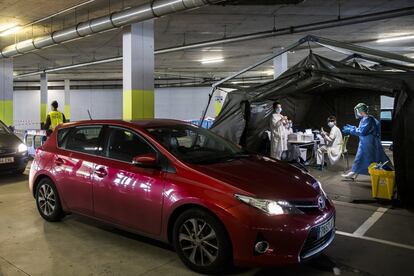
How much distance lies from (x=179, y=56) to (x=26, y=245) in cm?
1538

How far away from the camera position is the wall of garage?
30.8m

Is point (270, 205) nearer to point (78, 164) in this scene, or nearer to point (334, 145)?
point (78, 164)

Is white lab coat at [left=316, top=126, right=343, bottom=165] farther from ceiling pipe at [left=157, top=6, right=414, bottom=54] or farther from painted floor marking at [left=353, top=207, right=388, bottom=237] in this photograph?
painted floor marking at [left=353, top=207, right=388, bottom=237]

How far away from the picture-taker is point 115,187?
377 centimetres

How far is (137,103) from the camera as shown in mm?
10477

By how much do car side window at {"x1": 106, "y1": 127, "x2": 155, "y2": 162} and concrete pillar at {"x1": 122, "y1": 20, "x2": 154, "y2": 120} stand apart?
6.37 m

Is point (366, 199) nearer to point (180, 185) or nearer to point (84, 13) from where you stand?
point (180, 185)

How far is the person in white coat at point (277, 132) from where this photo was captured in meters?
8.59

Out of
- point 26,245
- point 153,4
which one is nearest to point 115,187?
point 26,245

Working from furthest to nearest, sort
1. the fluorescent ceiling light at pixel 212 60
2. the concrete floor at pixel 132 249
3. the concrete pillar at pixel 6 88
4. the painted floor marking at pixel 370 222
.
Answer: the fluorescent ceiling light at pixel 212 60, the concrete pillar at pixel 6 88, the painted floor marking at pixel 370 222, the concrete floor at pixel 132 249

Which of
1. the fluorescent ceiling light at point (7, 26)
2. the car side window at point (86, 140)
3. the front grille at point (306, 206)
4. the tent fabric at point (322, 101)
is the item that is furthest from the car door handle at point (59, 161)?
the fluorescent ceiling light at point (7, 26)

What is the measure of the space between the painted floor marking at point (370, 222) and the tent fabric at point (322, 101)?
47cm

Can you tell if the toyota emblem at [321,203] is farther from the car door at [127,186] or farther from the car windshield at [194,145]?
the car door at [127,186]

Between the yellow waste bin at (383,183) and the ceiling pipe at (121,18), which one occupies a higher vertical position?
the ceiling pipe at (121,18)
